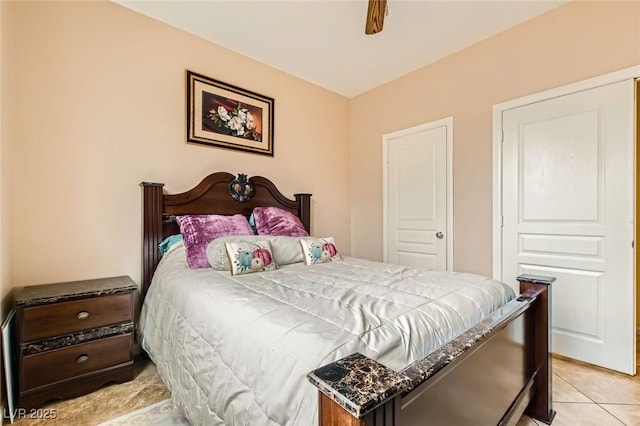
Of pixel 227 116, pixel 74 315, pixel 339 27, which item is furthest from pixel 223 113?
pixel 74 315

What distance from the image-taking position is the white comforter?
87cm

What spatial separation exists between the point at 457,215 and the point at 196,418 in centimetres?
268

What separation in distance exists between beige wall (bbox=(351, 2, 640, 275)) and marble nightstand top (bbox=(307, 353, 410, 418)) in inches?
100

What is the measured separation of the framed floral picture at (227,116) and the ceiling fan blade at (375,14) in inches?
58.0

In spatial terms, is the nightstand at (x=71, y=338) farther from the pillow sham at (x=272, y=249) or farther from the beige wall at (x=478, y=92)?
the beige wall at (x=478, y=92)

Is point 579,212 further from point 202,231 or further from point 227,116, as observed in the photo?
point 227,116

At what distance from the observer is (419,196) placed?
3.28 meters

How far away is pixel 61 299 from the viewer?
1.69 metres

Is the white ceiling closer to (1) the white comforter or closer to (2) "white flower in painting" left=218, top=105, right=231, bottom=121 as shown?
(2) "white flower in painting" left=218, top=105, right=231, bottom=121

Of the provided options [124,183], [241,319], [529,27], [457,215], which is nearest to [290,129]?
[124,183]

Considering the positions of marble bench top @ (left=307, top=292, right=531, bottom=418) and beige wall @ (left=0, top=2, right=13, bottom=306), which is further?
beige wall @ (left=0, top=2, right=13, bottom=306)

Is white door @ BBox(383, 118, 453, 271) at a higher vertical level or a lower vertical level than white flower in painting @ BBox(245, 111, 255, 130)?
lower

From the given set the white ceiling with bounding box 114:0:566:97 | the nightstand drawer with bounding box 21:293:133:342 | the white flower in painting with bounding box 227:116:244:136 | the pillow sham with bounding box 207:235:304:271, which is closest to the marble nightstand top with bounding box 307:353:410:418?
the pillow sham with bounding box 207:235:304:271

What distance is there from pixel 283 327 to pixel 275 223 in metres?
1.79
